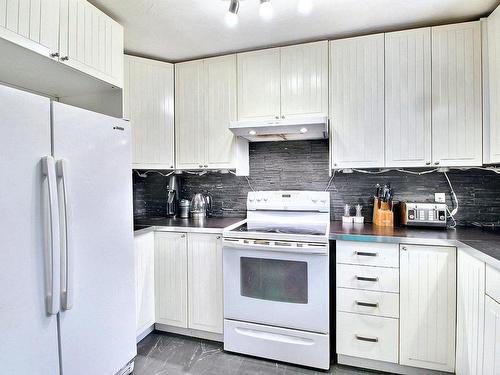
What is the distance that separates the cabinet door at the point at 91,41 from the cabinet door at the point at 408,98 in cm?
193

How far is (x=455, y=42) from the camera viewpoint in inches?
75.3

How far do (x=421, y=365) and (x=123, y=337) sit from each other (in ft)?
6.09

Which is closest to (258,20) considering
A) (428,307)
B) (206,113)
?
(206,113)

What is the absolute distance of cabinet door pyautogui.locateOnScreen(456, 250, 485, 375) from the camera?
143 cm

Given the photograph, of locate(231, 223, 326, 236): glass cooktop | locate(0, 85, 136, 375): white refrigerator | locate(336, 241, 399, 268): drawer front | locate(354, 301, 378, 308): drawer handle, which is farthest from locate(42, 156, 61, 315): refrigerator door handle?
locate(354, 301, 378, 308): drawer handle

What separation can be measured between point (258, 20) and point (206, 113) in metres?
0.86

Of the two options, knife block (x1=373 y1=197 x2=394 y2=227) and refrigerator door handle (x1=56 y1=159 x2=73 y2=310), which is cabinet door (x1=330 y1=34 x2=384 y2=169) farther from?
refrigerator door handle (x1=56 y1=159 x2=73 y2=310)

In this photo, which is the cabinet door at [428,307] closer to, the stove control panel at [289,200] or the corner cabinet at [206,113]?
the stove control panel at [289,200]

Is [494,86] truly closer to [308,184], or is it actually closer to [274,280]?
[308,184]

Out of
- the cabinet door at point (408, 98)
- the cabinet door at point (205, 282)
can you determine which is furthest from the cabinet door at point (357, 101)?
the cabinet door at point (205, 282)

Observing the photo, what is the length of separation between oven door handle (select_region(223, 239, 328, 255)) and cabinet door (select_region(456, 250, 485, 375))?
0.76 meters

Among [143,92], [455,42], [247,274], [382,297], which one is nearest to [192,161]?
[143,92]

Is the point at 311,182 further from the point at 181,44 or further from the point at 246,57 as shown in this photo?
the point at 181,44

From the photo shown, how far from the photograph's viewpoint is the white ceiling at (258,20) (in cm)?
175
